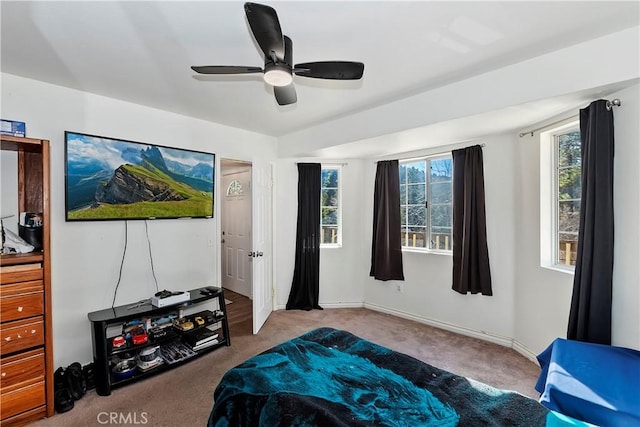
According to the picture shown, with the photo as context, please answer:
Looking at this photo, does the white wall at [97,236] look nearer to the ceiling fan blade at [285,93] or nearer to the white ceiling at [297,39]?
the white ceiling at [297,39]

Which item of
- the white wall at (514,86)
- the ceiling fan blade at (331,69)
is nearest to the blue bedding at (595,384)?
the white wall at (514,86)

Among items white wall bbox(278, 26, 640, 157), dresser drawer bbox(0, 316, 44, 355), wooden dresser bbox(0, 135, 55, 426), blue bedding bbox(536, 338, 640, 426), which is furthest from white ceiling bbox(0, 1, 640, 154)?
dresser drawer bbox(0, 316, 44, 355)

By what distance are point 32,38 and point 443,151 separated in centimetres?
381

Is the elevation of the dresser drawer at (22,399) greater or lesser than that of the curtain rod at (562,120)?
lesser

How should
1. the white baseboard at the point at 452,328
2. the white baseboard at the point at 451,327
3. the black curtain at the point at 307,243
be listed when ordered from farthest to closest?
1. the black curtain at the point at 307,243
2. the white baseboard at the point at 452,328
3. the white baseboard at the point at 451,327

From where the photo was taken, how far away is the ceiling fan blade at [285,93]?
1.88 meters

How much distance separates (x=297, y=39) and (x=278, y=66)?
1.38ft

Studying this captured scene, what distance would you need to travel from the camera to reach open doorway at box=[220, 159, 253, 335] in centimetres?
472

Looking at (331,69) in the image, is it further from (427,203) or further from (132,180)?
(427,203)

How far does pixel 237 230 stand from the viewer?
5.00m

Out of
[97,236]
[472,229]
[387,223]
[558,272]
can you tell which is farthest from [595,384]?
[97,236]

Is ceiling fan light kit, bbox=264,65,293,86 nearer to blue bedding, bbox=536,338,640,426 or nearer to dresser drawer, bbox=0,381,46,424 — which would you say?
blue bedding, bbox=536,338,640,426

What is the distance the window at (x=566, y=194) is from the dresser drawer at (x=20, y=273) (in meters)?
4.25

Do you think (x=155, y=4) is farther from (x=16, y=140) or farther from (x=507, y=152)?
(x=507, y=152)
